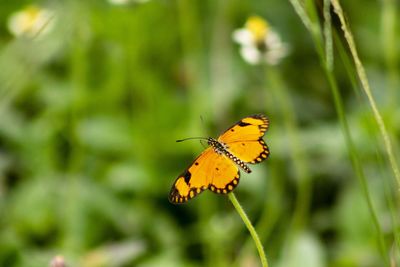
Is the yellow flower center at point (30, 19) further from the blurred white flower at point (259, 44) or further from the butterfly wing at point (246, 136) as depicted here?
the butterfly wing at point (246, 136)

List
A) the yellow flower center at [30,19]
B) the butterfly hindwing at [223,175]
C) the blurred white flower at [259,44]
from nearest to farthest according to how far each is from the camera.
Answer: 1. the butterfly hindwing at [223,175]
2. the blurred white flower at [259,44]
3. the yellow flower center at [30,19]

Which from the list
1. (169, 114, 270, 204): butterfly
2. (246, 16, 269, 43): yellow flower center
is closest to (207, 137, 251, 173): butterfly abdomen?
(169, 114, 270, 204): butterfly

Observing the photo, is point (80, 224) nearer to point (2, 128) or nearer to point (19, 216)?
point (19, 216)

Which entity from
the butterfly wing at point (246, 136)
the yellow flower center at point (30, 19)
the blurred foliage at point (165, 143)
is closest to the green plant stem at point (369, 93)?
the butterfly wing at point (246, 136)

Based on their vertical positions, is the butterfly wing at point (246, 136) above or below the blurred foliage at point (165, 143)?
above

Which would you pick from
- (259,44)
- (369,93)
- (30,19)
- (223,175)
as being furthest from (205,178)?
(30,19)

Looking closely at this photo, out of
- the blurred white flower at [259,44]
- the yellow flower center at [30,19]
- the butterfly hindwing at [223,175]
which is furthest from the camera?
the yellow flower center at [30,19]

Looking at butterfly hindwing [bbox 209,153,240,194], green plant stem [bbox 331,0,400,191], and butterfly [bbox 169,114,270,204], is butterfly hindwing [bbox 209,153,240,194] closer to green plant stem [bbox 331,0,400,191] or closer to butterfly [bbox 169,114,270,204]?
butterfly [bbox 169,114,270,204]
